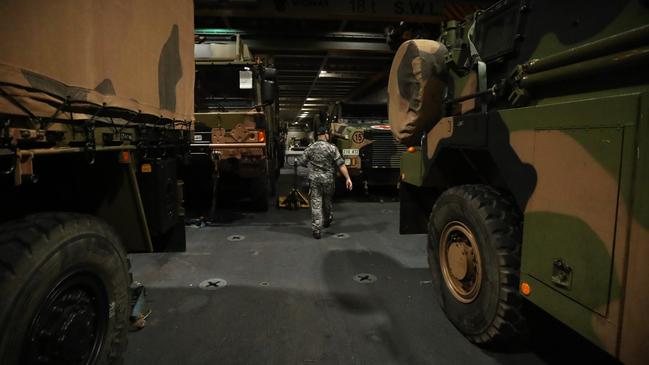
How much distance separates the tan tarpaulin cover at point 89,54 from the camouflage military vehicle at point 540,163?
1854mm

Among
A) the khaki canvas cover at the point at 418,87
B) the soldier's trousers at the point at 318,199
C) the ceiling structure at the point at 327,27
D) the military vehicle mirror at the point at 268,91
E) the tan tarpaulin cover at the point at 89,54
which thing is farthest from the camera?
the ceiling structure at the point at 327,27

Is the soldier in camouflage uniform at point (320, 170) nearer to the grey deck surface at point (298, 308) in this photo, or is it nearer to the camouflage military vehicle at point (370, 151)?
the grey deck surface at point (298, 308)

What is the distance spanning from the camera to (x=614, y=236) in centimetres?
140

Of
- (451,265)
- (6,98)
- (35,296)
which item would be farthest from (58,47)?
(451,265)

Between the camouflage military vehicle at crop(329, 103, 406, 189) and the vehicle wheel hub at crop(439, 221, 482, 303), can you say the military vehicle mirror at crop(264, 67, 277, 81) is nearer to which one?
the camouflage military vehicle at crop(329, 103, 406, 189)

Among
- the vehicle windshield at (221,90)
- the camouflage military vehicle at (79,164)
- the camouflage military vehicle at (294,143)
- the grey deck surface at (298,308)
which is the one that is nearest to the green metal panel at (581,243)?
the grey deck surface at (298,308)

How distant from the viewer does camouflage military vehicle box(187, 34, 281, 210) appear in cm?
597

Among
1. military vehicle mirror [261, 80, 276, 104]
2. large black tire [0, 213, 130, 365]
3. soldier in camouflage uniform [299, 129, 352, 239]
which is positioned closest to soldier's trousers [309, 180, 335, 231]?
soldier in camouflage uniform [299, 129, 352, 239]

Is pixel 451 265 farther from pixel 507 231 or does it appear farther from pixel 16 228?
pixel 16 228

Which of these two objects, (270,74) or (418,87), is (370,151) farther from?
(418,87)

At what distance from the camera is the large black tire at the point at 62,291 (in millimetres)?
1312

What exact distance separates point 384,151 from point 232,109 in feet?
10.9

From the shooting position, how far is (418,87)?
2926 millimetres

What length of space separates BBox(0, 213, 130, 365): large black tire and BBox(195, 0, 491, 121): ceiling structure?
4.20m
